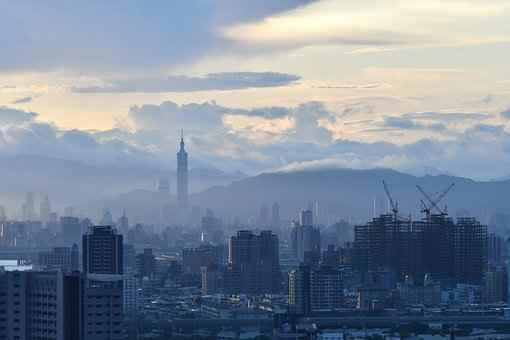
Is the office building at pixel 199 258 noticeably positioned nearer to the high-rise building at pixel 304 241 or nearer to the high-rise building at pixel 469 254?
the high-rise building at pixel 304 241

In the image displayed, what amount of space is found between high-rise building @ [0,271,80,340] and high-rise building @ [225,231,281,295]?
130 ft

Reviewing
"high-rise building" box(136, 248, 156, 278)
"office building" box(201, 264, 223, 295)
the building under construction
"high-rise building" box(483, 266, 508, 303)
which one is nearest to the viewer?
"high-rise building" box(483, 266, 508, 303)

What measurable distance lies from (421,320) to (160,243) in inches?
1950

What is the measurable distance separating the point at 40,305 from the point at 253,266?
44386 millimetres

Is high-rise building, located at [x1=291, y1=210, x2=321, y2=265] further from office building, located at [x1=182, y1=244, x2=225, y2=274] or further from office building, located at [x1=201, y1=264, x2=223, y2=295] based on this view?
office building, located at [x1=201, y1=264, x2=223, y2=295]

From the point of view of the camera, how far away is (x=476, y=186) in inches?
5266

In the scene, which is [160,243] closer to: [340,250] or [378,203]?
[340,250]

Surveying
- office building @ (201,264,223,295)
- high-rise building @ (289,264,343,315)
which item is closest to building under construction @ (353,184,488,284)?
office building @ (201,264,223,295)

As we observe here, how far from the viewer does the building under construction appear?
240 ft

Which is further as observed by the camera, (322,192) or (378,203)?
(322,192)

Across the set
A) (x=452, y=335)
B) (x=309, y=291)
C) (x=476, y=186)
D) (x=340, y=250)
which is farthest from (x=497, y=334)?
(x=476, y=186)

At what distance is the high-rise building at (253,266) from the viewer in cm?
7006

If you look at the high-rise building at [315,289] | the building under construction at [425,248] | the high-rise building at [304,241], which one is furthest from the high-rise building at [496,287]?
the high-rise building at [304,241]

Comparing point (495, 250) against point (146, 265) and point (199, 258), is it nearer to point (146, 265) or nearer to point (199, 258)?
point (199, 258)
